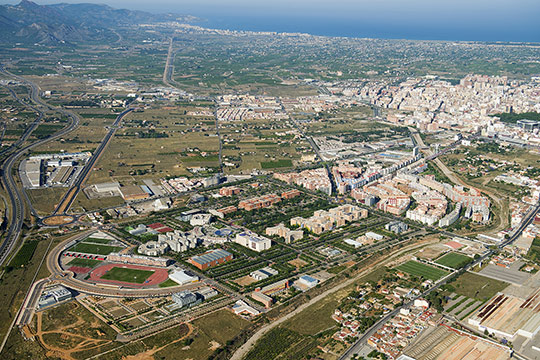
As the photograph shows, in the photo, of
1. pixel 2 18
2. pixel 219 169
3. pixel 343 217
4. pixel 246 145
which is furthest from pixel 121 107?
pixel 2 18

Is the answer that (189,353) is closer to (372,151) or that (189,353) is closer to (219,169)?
(219,169)

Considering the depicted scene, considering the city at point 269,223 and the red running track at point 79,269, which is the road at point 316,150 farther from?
the red running track at point 79,269

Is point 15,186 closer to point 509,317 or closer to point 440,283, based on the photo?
point 440,283

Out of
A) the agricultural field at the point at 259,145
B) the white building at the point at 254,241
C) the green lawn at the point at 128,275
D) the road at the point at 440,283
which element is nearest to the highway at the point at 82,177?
the green lawn at the point at 128,275

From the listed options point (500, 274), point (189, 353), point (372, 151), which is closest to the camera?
point (189, 353)

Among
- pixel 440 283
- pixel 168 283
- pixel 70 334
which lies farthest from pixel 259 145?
pixel 70 334

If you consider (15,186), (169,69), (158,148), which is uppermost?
(169,69)
